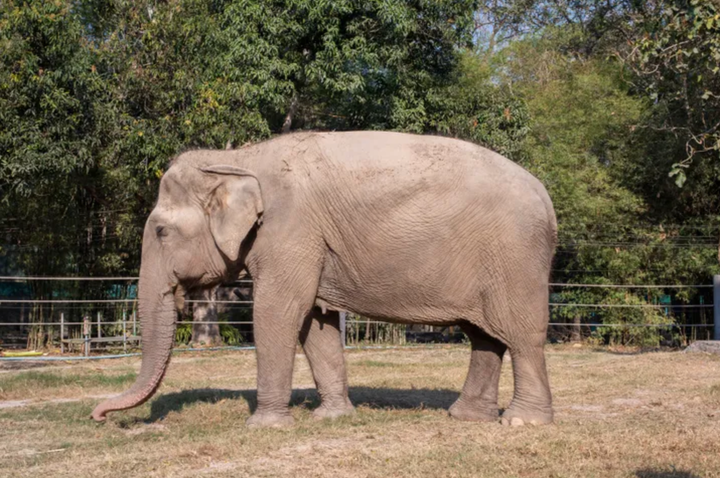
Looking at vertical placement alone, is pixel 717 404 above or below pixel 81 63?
below

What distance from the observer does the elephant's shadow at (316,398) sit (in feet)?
28.8

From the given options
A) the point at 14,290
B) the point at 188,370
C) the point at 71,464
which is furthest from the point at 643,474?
the point at 14,290

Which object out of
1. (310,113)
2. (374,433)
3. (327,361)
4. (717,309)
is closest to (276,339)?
(327,361)

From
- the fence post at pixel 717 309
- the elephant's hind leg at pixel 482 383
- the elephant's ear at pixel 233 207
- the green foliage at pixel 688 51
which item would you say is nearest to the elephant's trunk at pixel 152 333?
the elephant's ear at pixel 233 207

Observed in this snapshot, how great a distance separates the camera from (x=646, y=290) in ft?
69.3

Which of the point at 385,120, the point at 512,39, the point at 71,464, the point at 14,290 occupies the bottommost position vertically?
the point at 71,464

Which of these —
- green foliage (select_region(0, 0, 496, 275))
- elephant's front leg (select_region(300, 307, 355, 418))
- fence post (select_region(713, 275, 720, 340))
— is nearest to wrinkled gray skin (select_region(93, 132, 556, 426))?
elephant's front leg (select_region(300, 307, 355, 418))

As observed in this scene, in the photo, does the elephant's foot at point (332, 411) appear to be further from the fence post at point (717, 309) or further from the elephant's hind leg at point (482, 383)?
the fence post at point (717, 309)

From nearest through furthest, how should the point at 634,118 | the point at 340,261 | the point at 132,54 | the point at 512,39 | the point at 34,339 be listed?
the point at 340,261, the point at 132,54, the point at 34,339, the point at 634,118, the point at 512,39

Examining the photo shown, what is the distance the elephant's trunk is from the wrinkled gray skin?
10mm

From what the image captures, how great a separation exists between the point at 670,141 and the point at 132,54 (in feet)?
39.9

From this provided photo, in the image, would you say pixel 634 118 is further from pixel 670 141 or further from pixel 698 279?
pixel 698 279

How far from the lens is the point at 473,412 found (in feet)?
26.1

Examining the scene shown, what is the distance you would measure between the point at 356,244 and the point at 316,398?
2.46 meters
